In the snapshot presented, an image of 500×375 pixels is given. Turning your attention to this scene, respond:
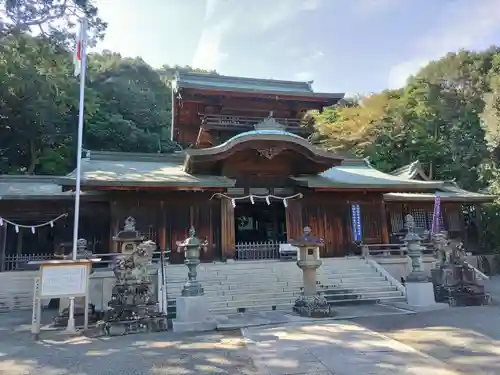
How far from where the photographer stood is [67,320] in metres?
8.84

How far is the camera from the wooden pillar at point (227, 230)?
45.9 ft

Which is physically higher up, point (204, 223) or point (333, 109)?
point (333, 109)

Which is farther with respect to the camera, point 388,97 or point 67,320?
point 388,97

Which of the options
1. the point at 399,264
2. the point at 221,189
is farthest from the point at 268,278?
the point at 399,264

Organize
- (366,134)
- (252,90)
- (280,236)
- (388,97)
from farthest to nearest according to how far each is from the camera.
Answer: (388,97), (366,134), (280,236), (252,90)

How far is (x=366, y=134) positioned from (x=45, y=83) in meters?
24.7

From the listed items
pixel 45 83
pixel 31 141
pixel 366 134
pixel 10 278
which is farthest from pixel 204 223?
pixel 366 134

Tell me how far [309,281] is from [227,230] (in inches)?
204

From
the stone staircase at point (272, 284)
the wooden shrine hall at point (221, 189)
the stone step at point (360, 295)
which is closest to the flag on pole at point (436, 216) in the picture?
the wooden shrine hall at point (221, 189)

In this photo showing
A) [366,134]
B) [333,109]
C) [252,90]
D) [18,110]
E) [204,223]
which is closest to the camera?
[204,223]

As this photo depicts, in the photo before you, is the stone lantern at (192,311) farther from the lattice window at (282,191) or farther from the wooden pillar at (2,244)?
the wooden pillar at (2,244)

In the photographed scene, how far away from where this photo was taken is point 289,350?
603 cm

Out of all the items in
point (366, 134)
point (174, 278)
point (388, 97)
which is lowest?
point (174, 278)

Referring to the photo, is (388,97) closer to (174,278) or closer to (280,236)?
(280,236)
